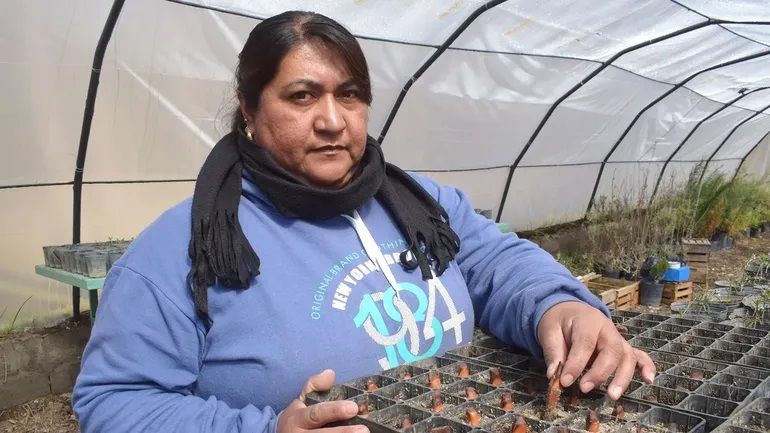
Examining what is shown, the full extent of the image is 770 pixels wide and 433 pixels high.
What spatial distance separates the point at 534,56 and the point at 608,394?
16.6 ft

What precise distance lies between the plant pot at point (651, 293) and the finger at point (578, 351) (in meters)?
5.70

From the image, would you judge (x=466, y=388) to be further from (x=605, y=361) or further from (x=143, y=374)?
(x=143, y=374)

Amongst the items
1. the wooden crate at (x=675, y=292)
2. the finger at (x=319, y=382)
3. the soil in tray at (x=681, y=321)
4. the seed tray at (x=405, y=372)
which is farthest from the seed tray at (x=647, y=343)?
the wooden crate at (x=675, y=292)

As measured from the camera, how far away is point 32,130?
12.3 feet

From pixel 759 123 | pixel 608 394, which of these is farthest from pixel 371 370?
pixel 759 123

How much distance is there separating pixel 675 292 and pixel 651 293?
0.25m

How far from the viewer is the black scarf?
1.25 meters

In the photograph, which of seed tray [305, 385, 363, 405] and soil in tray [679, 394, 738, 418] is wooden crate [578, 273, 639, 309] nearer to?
soil in tray [679, 394, 738, 418]

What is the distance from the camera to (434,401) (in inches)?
51.3

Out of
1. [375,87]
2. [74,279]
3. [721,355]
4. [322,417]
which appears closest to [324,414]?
[322,417]

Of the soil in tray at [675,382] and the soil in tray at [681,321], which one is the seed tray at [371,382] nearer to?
the soil in tray at [675,382]

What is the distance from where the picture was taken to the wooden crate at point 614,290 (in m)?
6.05

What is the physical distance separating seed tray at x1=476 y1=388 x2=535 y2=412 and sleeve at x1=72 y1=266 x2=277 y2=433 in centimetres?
45

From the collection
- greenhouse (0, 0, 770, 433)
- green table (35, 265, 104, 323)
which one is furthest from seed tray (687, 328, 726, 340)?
green table (35, 265, 104, 323)
